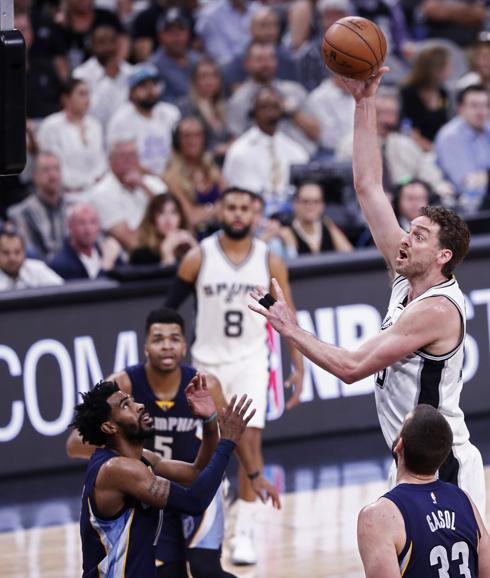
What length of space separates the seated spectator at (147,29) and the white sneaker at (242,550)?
6863mm

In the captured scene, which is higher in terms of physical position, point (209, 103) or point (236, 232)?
point (209, 103)

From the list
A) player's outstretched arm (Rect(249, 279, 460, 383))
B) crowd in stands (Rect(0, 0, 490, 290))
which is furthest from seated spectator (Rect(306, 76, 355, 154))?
player's outstretched arm (Rect(249, 279, 460, 383))

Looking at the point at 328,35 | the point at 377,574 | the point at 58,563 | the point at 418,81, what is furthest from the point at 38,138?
the point at 377,574

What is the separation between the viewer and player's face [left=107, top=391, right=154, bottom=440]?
559cm

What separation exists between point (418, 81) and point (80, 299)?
519 cm

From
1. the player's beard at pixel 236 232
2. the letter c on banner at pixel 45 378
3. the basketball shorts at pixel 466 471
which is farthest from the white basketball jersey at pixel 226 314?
the basketball shorts at pixel 466 471

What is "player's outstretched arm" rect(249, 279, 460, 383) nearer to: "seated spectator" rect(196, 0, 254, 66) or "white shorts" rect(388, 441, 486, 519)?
"white shorts" rect(388, 441, 486, 519)

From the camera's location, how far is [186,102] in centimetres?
1320

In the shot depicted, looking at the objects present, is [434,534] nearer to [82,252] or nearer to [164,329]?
[164,329]

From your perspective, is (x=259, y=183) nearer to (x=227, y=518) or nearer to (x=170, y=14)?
(x=170, y=14)

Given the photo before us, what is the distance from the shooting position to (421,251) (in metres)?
5.72

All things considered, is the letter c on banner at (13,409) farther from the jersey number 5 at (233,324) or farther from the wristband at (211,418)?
the wristband at (211,418)

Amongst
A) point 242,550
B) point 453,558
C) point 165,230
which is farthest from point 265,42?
point 453,558

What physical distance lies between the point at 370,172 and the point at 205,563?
1991mm
